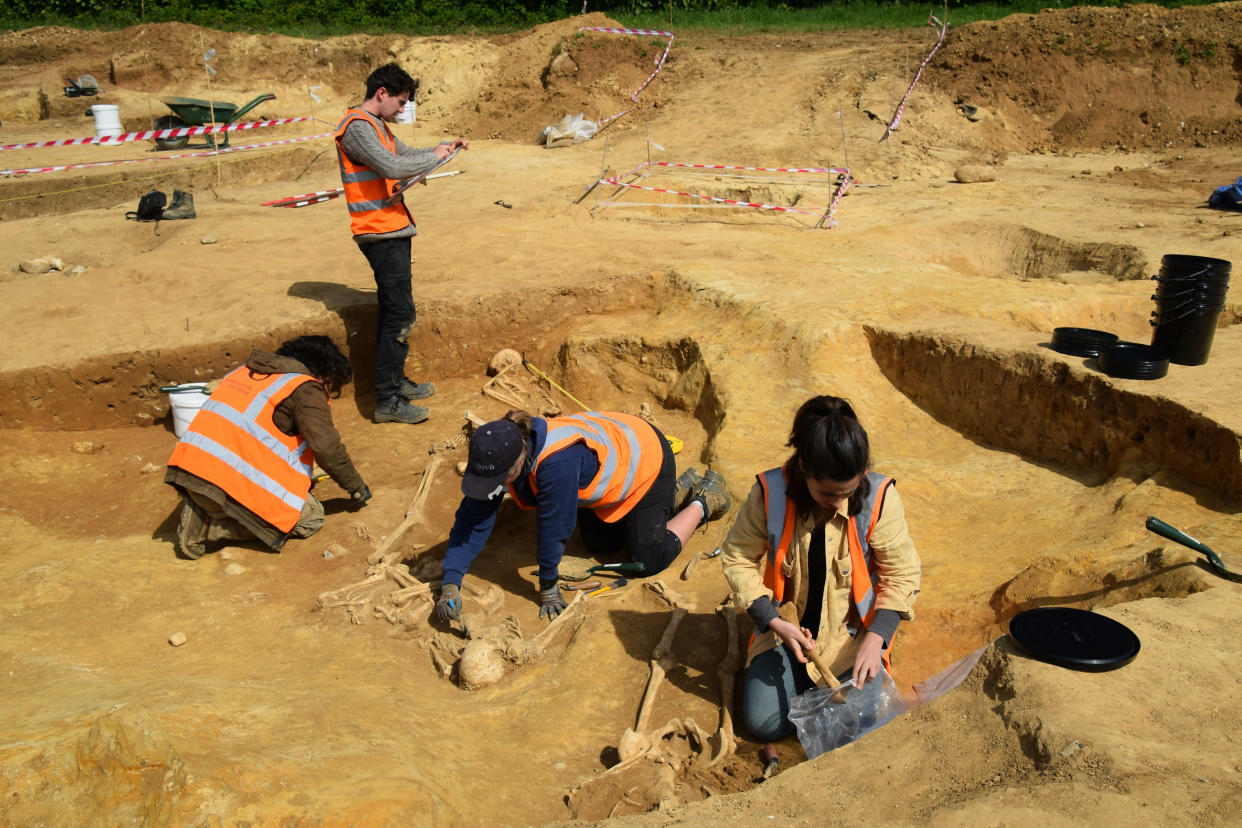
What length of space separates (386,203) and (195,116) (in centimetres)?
1009

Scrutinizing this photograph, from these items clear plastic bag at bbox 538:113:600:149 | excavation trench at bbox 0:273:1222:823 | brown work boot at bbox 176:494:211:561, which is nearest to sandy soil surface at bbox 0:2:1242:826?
excavation trench at bbox 0:273:1222:823

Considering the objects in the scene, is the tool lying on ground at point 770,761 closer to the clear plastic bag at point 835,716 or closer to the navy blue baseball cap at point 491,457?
the clear plastic bag at point 835,716

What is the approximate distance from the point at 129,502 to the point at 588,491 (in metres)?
3.17

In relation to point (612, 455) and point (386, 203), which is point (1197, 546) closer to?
point (612, 455)

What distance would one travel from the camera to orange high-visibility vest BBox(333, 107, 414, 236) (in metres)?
5.95

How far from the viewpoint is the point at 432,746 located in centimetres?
335

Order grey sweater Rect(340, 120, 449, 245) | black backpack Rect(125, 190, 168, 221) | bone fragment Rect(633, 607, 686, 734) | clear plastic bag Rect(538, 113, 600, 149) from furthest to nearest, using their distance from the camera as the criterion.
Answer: clear plastic bag Rect(538, 113, 600, 149) < black backpack Rect(125, 190, 168, 221) < grey sweater Rect(340, 120, 449, 245) < bone fragment Rect(633, 607, 686, 734)

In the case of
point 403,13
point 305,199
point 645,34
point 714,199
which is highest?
point 403,13

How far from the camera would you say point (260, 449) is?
15.6 feet

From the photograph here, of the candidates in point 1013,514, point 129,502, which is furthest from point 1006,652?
point 129,502

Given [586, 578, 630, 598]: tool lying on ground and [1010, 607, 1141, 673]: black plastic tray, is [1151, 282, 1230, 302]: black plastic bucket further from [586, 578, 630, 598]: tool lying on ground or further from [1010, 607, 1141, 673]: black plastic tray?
[586, 578, 630, 598]: tool lying on ground

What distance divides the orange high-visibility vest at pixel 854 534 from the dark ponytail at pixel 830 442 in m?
0.27

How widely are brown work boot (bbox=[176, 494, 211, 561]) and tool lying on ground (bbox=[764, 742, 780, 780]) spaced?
10.7ft

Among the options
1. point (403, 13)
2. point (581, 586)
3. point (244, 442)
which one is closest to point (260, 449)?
point (244, 442)
